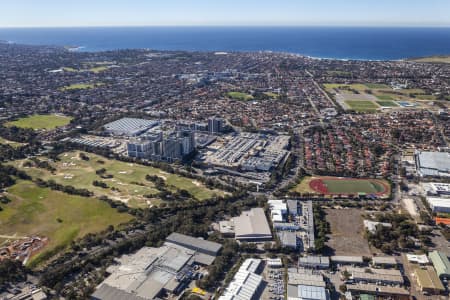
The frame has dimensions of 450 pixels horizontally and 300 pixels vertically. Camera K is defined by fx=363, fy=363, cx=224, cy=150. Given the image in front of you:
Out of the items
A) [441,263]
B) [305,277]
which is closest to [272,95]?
[441,263]

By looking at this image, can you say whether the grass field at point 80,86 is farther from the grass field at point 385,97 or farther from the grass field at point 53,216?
the grass field at point 385,97

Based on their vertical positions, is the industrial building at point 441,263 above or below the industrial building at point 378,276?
above

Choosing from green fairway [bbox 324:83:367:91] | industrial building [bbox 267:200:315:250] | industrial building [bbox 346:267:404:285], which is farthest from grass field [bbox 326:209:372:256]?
green fairway [bbox 324:83:367:91]

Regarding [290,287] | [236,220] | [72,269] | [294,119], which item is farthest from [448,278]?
[294,119]

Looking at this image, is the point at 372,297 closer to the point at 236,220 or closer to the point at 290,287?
the point at 290,287

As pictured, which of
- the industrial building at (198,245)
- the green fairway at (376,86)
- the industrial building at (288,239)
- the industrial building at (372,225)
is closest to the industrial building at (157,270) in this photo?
the industrial building at (198,245)

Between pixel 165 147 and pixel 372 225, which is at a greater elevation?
pixel 165 147

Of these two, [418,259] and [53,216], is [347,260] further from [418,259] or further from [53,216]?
[53,216]
